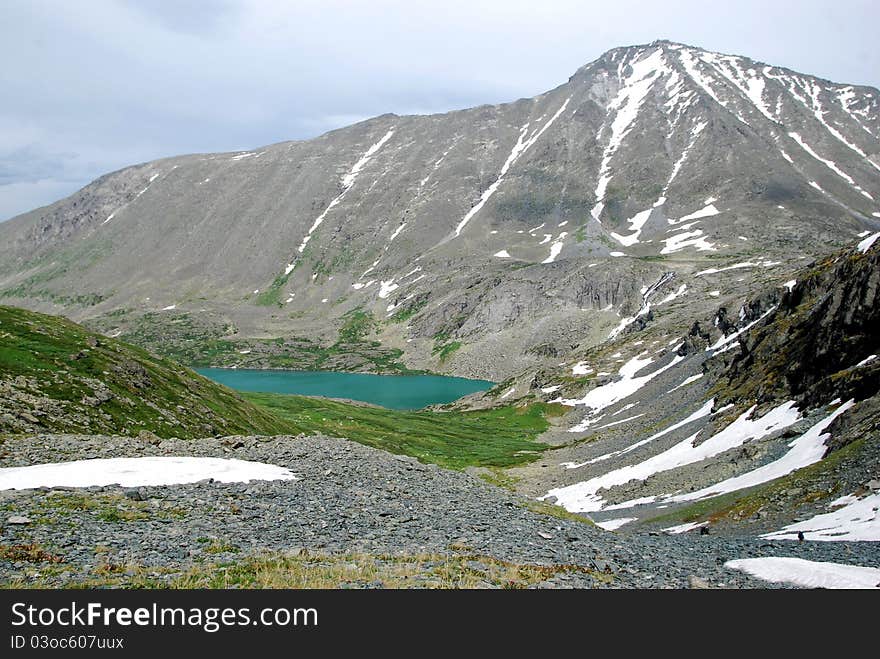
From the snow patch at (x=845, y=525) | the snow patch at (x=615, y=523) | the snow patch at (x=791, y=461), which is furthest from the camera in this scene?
the snow patch at (x=615, y=523)

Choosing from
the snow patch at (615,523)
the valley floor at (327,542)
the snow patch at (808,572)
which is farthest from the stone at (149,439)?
the snow patch at (615,523)

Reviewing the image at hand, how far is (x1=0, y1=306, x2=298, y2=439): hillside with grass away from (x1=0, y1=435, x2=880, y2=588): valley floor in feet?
34.7

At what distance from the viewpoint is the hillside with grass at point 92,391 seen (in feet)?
122

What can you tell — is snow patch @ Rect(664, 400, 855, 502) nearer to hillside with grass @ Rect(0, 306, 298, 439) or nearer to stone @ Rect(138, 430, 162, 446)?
stone @ Rect(138, 430, 162, 446)

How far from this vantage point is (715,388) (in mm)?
71812

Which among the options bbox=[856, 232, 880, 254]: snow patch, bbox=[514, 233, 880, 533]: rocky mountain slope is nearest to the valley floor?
bbox=[514, 233, 880, 533]: rocky mountain slope

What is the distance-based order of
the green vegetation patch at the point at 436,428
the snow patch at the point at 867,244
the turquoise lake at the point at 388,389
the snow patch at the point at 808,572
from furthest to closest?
the turquoise lake at the point at 388,389 → the green vegetation patch at the point at 436,428 → the snow patch at the point at 867,244 → the snow patch at the point at 808,572

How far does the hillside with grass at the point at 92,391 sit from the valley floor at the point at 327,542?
10.6 m

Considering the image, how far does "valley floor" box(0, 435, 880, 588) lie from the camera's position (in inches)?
555

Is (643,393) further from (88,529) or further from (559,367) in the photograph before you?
(88,529)

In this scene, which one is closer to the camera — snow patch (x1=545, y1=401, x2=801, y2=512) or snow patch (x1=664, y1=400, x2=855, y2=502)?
snow patch (x1=664, y1=400, x2=855, y2=502)

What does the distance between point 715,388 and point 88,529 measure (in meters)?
69.7

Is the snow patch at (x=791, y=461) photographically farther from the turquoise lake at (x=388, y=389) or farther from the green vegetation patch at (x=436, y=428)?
the turquoise lake at (x=388, y=389)

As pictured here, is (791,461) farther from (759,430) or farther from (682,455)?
(682,455)
